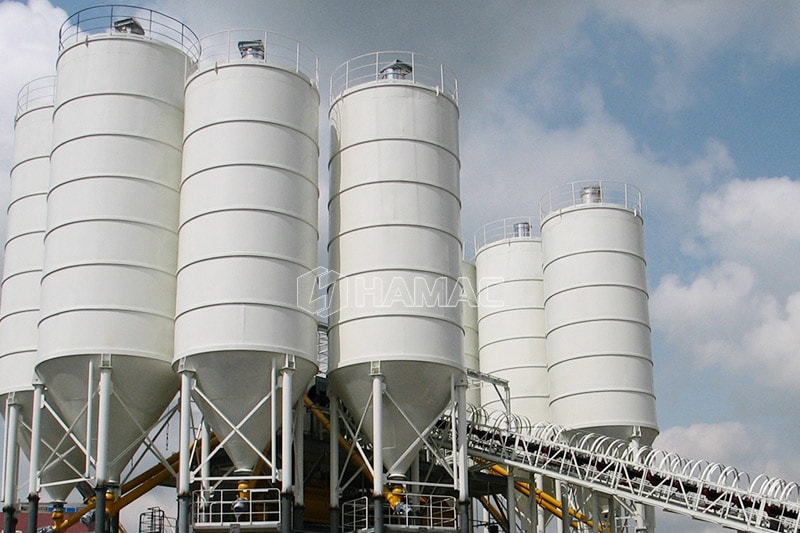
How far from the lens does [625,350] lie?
35938mm

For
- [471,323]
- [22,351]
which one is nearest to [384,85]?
[22,351]

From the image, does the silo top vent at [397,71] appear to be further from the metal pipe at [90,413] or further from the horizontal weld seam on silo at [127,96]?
the metal pipe at [90,413]

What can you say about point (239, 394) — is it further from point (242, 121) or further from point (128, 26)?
point (128, 26)

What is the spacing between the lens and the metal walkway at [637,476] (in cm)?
2759

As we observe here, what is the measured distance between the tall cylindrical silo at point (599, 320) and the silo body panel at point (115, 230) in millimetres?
14260

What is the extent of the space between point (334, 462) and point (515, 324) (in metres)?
14.9

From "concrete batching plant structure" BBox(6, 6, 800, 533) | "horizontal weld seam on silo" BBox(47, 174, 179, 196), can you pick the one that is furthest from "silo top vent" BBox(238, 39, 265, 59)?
"horizontal weld seam on silo" BBox(47, 174, 179, 196)

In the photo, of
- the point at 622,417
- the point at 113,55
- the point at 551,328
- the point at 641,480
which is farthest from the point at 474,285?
the point at 113,55

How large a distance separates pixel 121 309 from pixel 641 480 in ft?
50.1

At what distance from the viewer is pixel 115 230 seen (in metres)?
28.6

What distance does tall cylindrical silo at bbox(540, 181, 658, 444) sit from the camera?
116ft

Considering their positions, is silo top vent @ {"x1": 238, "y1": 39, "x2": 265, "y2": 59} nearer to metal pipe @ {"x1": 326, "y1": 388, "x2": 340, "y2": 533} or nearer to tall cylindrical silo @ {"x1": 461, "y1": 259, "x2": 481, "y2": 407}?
metal pipe @ {"x1": 326, "y1": 388, "x2": 340, "y2": 533}

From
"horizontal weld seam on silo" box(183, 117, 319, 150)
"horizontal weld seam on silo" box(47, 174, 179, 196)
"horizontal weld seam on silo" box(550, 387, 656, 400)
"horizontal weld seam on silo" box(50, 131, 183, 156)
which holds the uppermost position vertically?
"horizontal weld seam on silo" box(183, 117, 319, 150)

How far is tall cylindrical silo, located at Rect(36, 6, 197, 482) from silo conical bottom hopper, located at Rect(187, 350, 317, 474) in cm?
175
